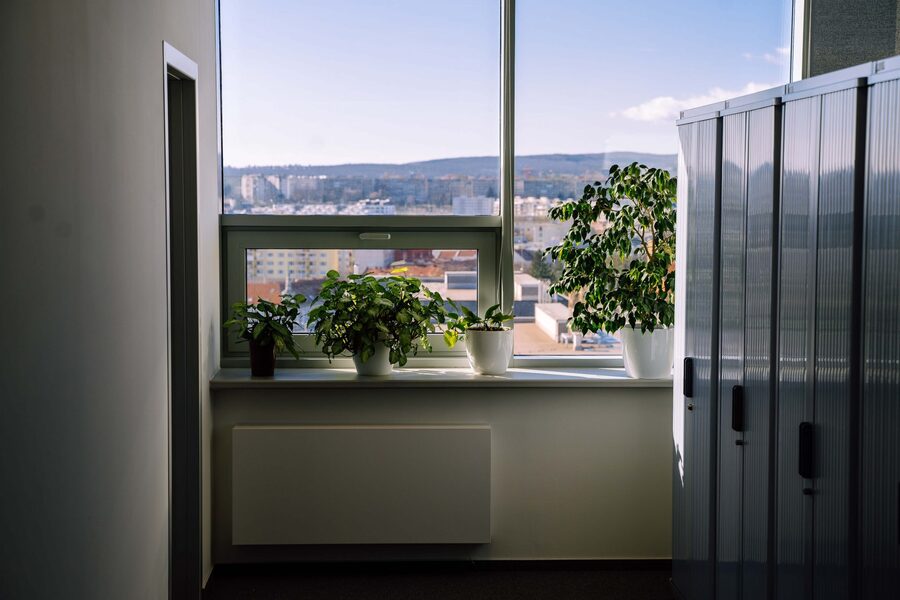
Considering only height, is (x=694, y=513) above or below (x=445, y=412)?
below

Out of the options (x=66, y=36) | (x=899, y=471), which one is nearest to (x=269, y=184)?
(x=66, y=36)

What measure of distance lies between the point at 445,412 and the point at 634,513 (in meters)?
0.90

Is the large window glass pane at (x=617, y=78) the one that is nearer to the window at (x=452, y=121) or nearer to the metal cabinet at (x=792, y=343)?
the window at (x=452, y=121)

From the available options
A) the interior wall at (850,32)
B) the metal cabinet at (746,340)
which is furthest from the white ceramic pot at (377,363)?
the interior wall at (850,32)

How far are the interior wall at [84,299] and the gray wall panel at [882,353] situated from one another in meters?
1.79

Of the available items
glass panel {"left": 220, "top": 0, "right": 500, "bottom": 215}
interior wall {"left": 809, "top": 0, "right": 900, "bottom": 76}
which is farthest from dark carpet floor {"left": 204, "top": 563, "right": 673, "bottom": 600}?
interior wall {"left": 809, "top": 0, "right": 900, "bottom": 76}

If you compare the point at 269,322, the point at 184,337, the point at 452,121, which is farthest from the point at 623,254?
the point at 184,337

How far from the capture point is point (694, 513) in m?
3.06

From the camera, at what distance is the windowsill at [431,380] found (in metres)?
3.52

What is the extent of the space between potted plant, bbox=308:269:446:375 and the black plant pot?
20cm

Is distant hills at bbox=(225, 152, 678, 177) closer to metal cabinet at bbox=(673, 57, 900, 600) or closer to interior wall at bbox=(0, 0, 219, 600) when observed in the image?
metal cabinet at bbox=(673, 57, 900, 600)

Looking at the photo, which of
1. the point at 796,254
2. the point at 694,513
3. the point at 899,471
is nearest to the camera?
the point at 899,471

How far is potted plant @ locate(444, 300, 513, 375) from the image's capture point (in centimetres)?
362

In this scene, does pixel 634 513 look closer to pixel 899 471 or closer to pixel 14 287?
pixel 899 471
